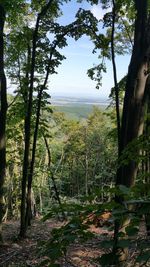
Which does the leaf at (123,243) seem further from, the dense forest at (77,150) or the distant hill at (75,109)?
the distant hill at (75,109)

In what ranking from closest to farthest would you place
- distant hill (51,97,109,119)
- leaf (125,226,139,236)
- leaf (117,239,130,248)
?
leaf (117,239,130,248) → leaf (125,226,139,236) → distant hill (51,97,109,119)

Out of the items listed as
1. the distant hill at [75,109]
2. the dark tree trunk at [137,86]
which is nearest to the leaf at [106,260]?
the dark tree trunk at [137,86]

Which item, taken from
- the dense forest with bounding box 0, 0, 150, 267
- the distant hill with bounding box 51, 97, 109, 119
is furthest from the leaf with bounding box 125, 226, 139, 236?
the distant hill with bounding box 51, 97, 109, 119

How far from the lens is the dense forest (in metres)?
1.50

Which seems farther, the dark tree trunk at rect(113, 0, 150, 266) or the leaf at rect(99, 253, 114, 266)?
the dark tree trunk at rect(113, 0, 150, 266)

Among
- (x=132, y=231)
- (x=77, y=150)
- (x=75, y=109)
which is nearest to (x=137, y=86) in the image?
(x=132, y=231)

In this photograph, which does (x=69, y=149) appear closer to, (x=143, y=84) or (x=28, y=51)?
(x=28, y=51)

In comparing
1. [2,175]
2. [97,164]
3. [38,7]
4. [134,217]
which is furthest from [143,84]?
[97,164]

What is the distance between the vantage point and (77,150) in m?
28.9

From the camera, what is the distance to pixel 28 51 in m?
12.9

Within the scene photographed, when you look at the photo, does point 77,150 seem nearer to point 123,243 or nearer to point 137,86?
point 137,86

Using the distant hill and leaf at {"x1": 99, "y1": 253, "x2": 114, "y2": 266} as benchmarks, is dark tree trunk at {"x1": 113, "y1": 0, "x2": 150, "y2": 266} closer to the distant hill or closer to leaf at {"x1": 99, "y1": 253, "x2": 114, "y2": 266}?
leaf at {"x1": 99, "y1": 253, "x2": 114, "y2": 266}

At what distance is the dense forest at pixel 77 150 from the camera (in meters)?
1.50

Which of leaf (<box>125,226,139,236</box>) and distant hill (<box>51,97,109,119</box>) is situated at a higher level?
distant hill (<box>51,97,109,119</box>)
